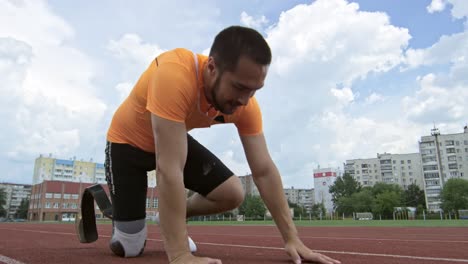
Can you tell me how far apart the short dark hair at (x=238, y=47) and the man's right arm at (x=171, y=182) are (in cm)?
48

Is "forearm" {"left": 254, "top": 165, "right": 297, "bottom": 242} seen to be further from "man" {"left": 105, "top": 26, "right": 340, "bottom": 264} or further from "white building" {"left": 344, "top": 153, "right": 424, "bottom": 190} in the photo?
"white building" {"left": 344, "top": 153, "right": 424, "bottom": 190}

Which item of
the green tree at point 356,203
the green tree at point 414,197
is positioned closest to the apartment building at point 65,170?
the green tree at point 356,203

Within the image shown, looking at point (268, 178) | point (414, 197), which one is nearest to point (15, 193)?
point (414, 197)

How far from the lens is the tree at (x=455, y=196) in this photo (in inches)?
2307

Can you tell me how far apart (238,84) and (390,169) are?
342 ft

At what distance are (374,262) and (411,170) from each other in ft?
338

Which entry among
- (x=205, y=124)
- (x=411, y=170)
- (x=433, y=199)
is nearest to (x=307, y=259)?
(x=205, y=124)

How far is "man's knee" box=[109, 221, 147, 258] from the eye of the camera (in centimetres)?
369

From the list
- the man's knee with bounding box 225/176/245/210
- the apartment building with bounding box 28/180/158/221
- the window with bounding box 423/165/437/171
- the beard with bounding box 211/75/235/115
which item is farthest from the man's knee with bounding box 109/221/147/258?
the window with bounding box 423/165/437/171

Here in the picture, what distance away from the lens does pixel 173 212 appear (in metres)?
2.41

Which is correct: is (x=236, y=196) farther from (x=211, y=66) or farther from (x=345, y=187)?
(x=345, y=187)

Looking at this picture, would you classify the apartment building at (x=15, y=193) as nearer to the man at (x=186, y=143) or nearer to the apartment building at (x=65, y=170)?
the apartment building at (x=65, y=170)

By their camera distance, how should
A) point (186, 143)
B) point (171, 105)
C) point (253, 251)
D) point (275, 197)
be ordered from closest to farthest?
point (171, 105) → point (186, 143) → point (275, 197) → point (253, 251)

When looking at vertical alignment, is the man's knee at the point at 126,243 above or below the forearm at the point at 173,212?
below
